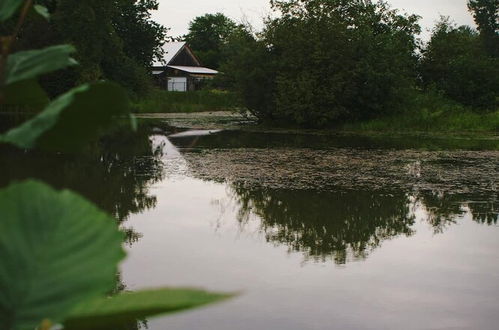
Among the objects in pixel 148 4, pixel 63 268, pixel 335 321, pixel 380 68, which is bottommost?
pixel 335 321

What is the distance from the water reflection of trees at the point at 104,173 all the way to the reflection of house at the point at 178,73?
95.6ft

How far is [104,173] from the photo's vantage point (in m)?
9.41

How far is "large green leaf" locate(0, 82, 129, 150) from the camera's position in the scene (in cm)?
33

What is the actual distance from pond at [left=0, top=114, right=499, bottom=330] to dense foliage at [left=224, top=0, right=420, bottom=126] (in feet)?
16.2

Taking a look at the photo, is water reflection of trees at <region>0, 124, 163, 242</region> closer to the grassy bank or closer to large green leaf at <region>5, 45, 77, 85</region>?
large green leaf at <region>5, 45, 77, 85</region>

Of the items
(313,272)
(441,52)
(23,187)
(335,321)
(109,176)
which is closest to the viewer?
(23,187)

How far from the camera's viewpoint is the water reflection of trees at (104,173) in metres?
7.47

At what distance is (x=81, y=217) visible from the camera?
1.04ft

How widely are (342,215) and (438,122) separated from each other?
11.2 m

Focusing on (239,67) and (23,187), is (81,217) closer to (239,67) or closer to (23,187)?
(23,187)

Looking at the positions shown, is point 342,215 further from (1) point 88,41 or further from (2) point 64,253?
(1) point 88,41

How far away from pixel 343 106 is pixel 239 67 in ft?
10.6

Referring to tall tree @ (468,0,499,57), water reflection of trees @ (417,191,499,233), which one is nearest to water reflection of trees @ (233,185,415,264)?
water reflection of trees @ (417,191,499,233)

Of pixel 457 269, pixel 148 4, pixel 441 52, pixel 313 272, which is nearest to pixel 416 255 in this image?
pixel 457 269
